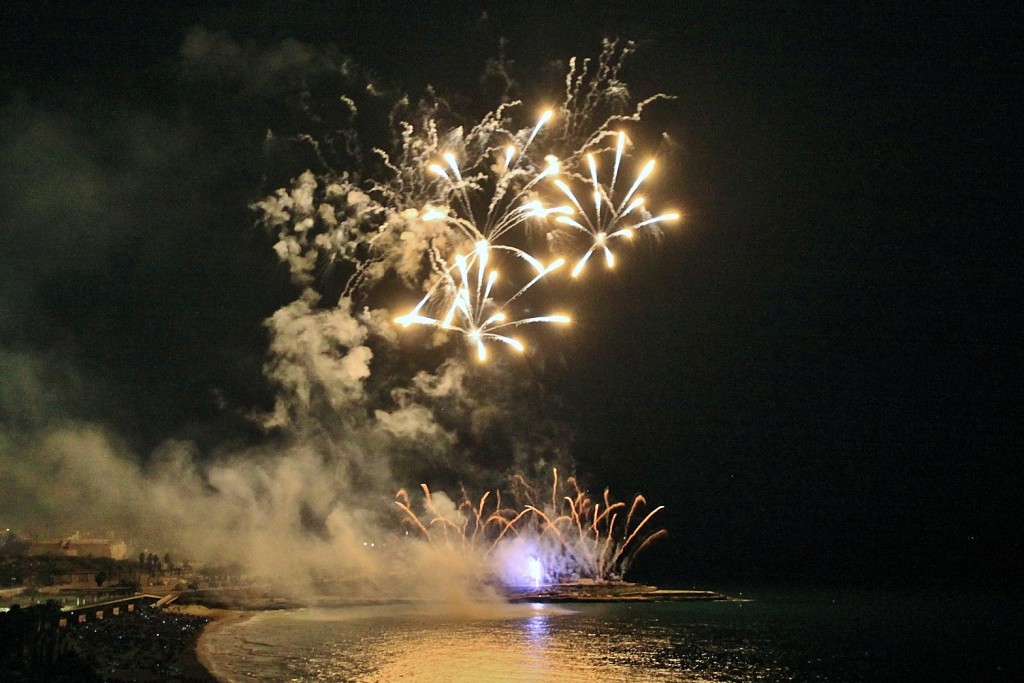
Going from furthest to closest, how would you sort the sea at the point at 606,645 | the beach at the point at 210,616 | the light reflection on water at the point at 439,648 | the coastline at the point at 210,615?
the beach at the point at 210,616, the coastline at the point at 210,615, the sea at the point at 606,645, the light reflection on water at the point at 439,648

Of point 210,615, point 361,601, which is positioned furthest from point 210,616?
point 361,601

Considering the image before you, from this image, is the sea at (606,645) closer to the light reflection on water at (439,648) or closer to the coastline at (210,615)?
the light reflection on water at (439,648)

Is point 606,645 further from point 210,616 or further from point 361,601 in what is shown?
point 361,601

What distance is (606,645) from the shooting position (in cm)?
4138

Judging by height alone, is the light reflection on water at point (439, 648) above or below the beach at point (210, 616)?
below

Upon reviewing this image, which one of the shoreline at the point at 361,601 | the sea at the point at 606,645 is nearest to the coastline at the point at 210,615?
the shoreline at the point at 361,601

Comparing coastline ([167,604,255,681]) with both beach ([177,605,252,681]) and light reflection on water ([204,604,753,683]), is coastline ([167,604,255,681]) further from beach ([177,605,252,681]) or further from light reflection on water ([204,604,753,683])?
light reflection on water ([204,604,753,683])

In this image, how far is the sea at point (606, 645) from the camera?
3212 centimetres

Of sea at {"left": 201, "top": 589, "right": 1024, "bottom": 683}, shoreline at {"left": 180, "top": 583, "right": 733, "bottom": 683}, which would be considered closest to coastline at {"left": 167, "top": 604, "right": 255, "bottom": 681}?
shoreline at {"left": 180, "top": 583, "right": 733, "bottom": 683}

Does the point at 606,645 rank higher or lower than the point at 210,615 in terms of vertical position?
lower

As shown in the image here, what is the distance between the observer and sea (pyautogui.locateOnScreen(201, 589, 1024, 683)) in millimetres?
32125

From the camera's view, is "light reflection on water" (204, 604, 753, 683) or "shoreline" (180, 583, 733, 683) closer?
"light reflection on water" (204, 604, 753, 683)

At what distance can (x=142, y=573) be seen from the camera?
64.2 meters

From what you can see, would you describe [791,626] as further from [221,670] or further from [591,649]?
[221,670]
